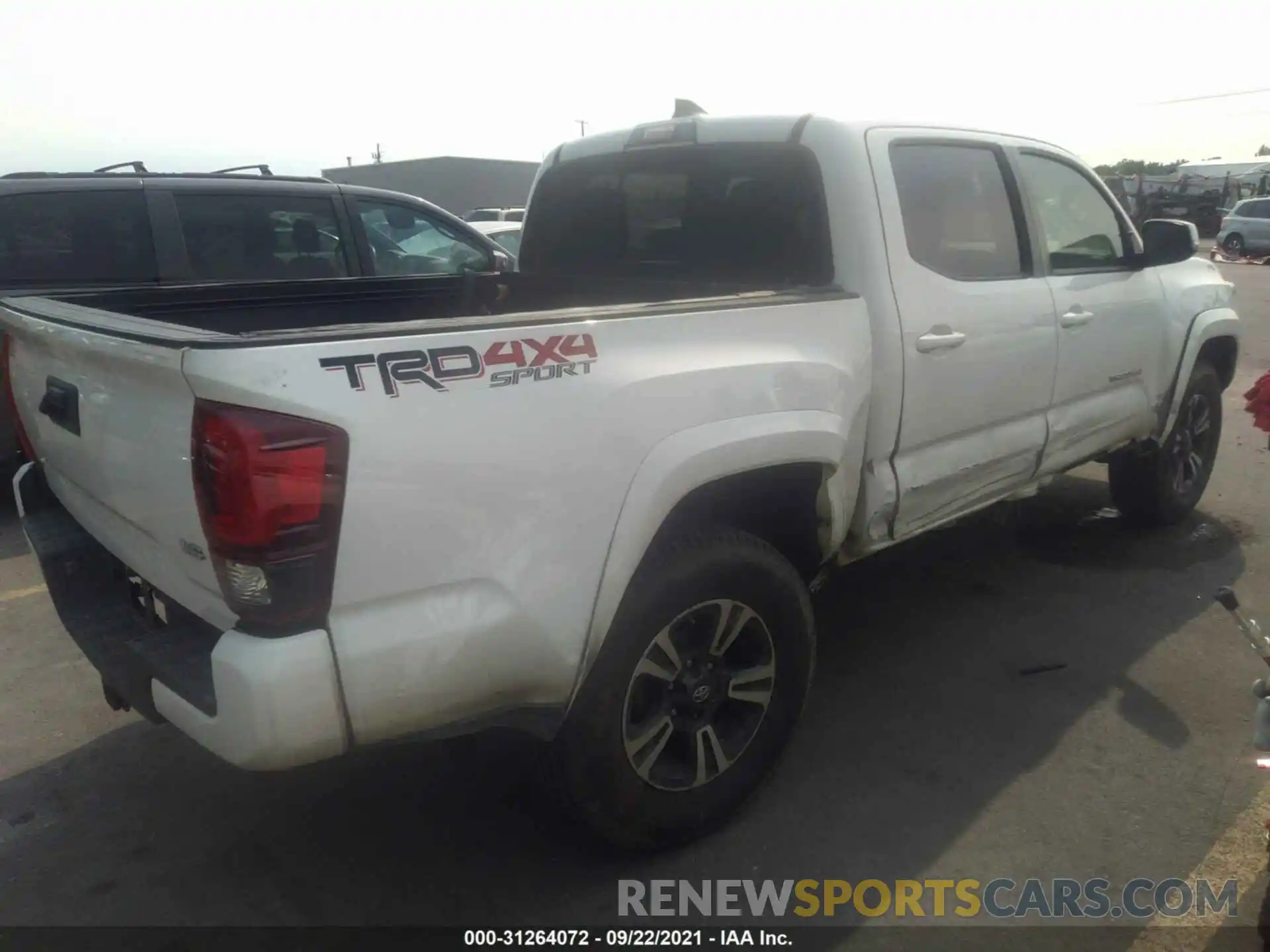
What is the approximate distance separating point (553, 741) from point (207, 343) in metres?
1.21

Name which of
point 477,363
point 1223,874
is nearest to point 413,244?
point 477,363

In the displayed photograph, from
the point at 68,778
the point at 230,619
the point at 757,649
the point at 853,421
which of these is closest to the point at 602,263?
the point at 853,421

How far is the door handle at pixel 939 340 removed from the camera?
3.17 m

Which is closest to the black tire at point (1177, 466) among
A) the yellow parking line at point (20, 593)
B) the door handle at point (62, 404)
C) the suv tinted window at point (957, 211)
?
the suv tinted window at point (957, 211)

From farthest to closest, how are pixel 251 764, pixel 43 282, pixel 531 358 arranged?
pixel 43 282, pixel 531 358, pixel 251 764

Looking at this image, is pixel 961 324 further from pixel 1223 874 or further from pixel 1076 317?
pixel 1223 874

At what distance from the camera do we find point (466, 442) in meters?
2.04

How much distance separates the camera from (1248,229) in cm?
2447

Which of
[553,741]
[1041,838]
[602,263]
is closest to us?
[553,741]

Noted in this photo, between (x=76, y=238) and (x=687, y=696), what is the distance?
4.55m

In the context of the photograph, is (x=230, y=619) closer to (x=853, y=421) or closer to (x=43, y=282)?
(x=853, y=421)

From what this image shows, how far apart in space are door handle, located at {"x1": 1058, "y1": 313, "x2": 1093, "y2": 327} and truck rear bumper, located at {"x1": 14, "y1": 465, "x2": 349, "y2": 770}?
3091mm

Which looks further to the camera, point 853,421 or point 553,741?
point 853,421

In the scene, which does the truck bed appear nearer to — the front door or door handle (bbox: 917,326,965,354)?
door handle (bbox: 917,326,965,354)
